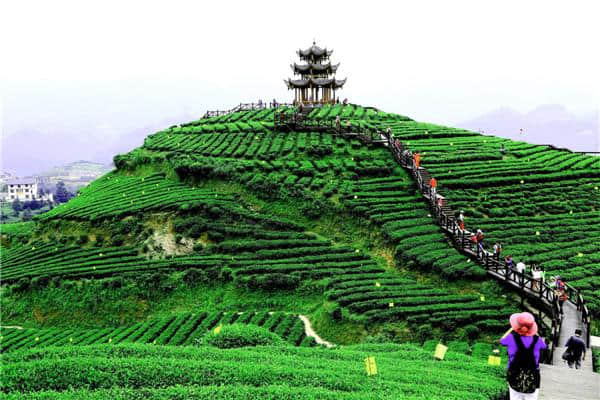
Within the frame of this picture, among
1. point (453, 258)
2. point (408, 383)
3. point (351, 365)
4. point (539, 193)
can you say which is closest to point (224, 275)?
point (453, 258)

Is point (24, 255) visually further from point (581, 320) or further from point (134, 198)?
point (581, 320)

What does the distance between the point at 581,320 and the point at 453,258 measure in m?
10.2

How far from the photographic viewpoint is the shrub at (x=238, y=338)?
19.9 m

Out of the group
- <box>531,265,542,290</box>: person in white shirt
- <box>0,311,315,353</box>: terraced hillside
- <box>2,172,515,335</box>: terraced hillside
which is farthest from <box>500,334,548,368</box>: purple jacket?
<box>0,311,315,353</box>: terraced hillside

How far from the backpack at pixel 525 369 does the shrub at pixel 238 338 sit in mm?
11671

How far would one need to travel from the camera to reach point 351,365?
1566 centimetres

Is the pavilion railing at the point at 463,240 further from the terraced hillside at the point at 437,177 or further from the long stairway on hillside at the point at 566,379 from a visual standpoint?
the terraced hillside at the point at 437,177

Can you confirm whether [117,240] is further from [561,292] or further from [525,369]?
[525,369]

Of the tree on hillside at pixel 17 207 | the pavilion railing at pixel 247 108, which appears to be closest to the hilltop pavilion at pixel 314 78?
the pavilion railing at pixel 247 108

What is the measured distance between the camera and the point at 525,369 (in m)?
11.3

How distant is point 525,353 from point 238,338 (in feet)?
40.3

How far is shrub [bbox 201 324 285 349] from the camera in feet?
65.4

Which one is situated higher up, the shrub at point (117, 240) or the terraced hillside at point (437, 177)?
the terraced hillside at point (437, 177)

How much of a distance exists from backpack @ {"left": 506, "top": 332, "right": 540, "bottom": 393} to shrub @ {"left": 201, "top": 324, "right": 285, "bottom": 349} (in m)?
11.7
